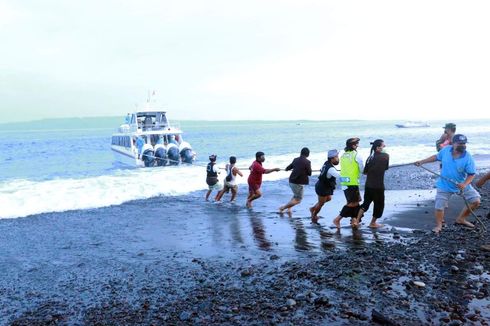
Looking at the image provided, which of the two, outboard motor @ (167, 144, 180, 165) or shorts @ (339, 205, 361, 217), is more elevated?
shorts @ (339, 205, 361, 217)

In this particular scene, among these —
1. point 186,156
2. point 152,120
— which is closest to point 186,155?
point 186,156

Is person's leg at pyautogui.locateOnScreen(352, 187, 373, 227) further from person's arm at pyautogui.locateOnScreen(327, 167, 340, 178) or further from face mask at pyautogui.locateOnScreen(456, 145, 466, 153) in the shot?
face mask at pyautogui.locateOnScreen(456, 145, 466, 153)

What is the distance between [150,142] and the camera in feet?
104

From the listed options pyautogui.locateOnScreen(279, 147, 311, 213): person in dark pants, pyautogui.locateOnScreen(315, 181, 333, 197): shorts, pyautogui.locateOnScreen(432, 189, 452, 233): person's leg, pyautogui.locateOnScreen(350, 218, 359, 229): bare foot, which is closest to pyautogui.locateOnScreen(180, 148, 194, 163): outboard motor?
pyautogui.locateOnScreen(279, 147, 311, 213): person in dark pants

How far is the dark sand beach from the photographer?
4.91 meters

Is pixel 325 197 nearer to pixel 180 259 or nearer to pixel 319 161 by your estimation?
pixel 180 259

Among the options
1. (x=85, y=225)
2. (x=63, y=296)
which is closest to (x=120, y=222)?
(x=85, y=225)

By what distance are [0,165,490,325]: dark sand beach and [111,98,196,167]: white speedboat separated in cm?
1853

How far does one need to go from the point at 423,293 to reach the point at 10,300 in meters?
5.65

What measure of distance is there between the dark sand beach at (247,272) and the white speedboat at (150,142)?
18527 millimetres

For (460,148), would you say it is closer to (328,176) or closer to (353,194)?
(353,194)

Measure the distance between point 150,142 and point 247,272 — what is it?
26.5 m

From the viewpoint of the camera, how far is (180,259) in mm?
7531

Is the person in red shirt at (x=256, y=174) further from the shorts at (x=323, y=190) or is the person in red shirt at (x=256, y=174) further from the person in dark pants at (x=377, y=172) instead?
the person in dark pants at (x=377, y=172)
